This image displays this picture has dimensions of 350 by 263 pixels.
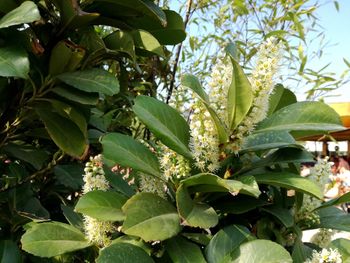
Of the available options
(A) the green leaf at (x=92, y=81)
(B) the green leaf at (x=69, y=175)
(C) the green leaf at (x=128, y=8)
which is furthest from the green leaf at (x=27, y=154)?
→ (C) the green leaf at (x=128, y=8)

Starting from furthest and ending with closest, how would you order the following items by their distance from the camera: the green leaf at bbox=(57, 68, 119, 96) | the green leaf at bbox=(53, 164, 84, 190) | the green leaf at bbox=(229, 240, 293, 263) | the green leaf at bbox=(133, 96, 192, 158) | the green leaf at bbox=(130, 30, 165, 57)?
the green leaf at bbox=(53, 164, 84, 190)
the green leaf at bbox=(130, 30, 165, 57)
the green leaf at bbox=(57, 68, 119, 96)
the green leaf at bbox=(133, 96, 192, 158)
the green leaf at bbox=(229, 240, 293, 263)

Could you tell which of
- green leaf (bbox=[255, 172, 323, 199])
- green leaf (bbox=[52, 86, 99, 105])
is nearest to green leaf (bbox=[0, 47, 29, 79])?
green leaf (bbox=[52, 86, 99, 105])

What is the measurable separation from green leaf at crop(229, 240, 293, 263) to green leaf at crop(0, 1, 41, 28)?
48 centimetres

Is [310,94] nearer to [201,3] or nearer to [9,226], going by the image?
[201,3]

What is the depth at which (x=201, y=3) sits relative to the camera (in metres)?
1.64

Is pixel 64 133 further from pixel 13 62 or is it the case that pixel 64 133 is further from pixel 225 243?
pixel 225 243

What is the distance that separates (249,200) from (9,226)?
61 centimetres

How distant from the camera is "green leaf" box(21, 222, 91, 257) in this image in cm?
72

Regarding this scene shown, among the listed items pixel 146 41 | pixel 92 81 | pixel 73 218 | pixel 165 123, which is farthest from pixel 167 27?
pixel 73 218

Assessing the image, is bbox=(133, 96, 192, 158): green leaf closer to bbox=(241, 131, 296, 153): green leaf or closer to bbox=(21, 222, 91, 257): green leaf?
bbox=(241, 131, 296, 153): green leaf

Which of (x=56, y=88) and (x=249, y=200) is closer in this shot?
(x=249, y=200)

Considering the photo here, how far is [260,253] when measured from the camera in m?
0.60

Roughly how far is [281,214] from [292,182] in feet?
0.25

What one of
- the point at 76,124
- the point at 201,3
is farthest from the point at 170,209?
the point at 201,3
